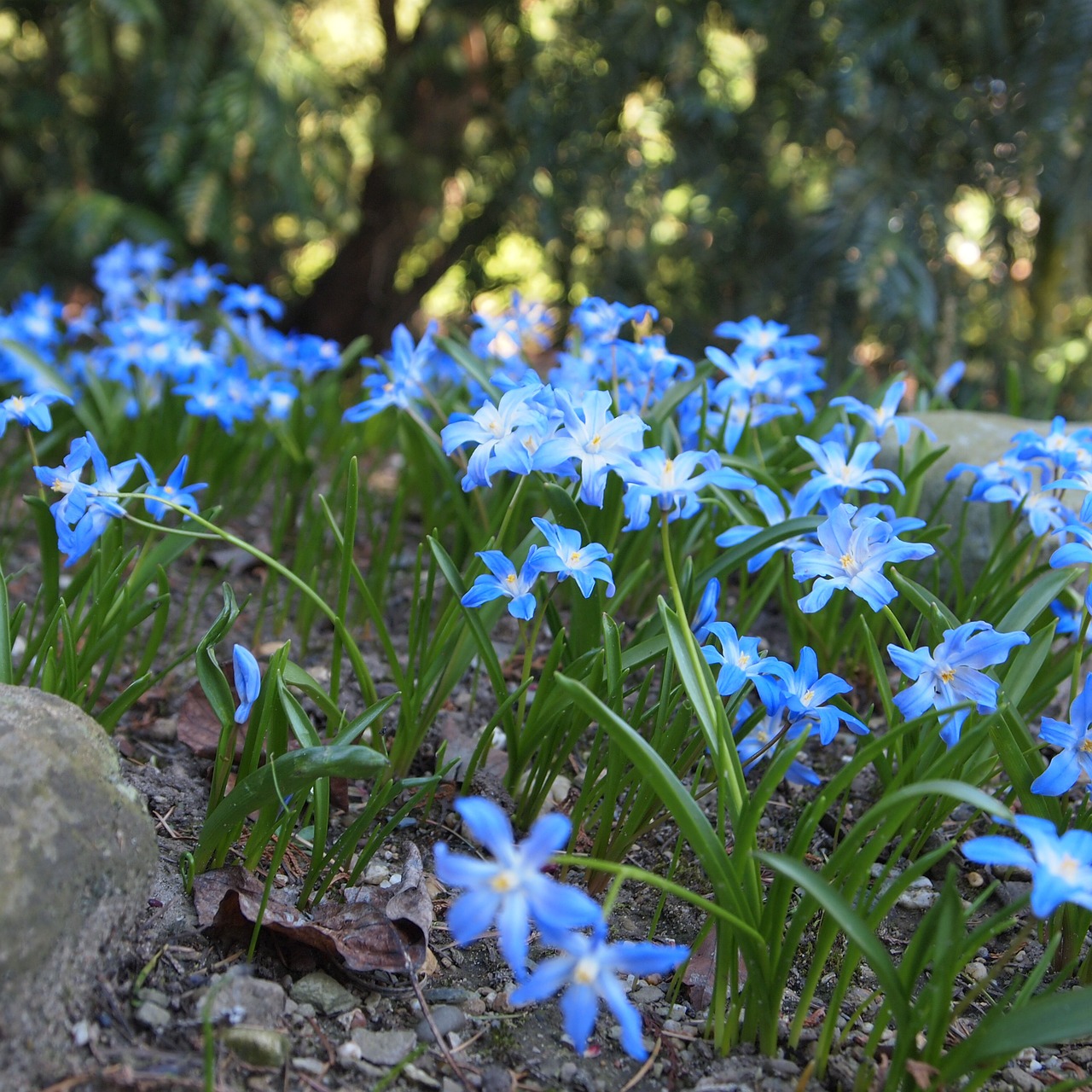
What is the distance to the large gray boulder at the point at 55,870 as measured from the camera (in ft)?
3.27

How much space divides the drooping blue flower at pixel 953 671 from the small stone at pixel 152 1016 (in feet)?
3.01

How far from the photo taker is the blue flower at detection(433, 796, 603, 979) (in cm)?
78

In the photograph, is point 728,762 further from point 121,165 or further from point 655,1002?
point 121,165

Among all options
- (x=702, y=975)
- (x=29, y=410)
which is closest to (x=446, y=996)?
(x=702, y=975)

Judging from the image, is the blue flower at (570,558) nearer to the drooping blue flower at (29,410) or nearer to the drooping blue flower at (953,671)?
the drooping blue flower at (953,671)

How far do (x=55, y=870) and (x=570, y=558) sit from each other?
26.7 inches

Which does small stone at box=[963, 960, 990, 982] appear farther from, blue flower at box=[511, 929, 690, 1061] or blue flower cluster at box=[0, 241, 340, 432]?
blue flower cluster at box=[0, 241, 340, 432]

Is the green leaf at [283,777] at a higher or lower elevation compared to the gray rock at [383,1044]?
higher

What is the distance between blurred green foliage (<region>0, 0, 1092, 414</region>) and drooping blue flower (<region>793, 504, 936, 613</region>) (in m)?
1.79

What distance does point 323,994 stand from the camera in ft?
3.94

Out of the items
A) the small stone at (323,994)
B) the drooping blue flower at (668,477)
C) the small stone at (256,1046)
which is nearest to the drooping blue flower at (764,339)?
the drooping blue flower at (668,477)

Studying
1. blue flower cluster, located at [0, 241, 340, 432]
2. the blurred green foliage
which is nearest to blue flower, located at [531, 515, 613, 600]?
blue flower cluster, located at [0, 241, 340, 432]

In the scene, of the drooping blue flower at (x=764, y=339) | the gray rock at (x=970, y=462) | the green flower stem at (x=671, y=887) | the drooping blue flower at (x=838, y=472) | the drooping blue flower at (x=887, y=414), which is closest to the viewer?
the green flower stem at (x=671, y=887)

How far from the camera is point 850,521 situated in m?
1.31
